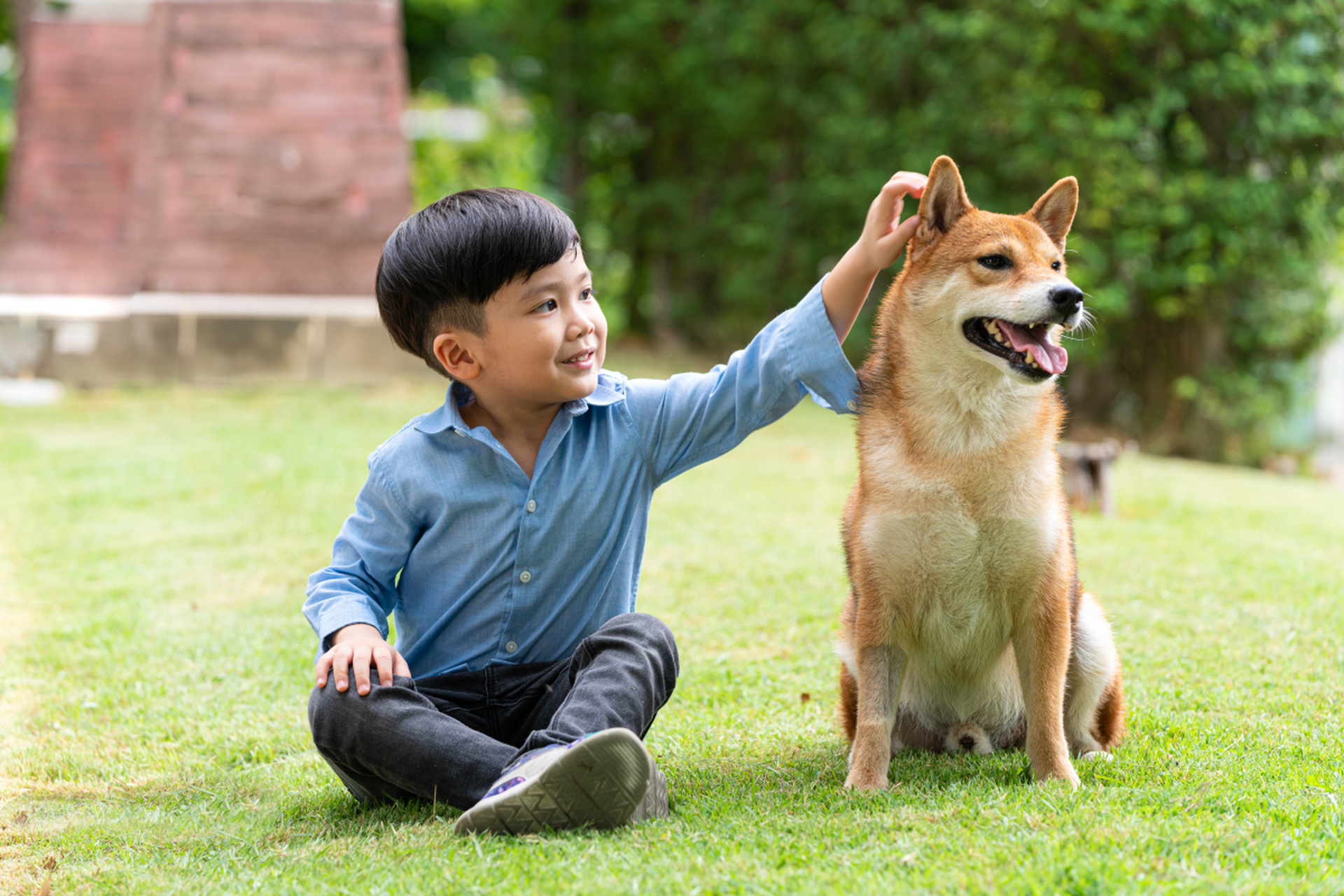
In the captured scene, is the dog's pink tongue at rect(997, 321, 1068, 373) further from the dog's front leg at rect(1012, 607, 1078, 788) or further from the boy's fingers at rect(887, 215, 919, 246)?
the dog's front leg at rect(1012, 607, 1078, 788)

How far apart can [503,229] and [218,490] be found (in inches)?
199

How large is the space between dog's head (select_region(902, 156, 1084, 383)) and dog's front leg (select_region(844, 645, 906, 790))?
2.22ft

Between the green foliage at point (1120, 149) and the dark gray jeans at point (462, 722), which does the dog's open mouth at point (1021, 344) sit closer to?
the dark gray jeans at point (462, 722)

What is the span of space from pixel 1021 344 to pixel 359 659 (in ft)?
4.99

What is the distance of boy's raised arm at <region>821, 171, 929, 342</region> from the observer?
8.59 feet

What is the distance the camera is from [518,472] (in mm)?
2779

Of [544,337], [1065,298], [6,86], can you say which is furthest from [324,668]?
[6,86]

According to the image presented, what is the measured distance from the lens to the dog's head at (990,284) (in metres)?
2.59

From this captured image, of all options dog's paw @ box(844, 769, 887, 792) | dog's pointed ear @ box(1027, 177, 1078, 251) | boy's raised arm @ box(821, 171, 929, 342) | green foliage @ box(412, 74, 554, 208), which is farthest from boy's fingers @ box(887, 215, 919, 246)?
green foliage @ box(412, 74, 554, 208)

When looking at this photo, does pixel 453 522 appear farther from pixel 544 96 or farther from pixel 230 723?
pixel 544 96

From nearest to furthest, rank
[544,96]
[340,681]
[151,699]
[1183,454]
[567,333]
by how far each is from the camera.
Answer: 1. [340,681]
2. [567,333]
3. [151,699]
4. [1183,454]
5. [544,96]

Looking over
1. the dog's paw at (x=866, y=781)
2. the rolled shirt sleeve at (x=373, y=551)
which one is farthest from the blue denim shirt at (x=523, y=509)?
the dog's paw at (x=866, y=781)

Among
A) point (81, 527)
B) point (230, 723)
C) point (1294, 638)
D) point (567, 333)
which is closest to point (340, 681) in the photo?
point (567, 333)

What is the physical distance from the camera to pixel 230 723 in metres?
3.66
